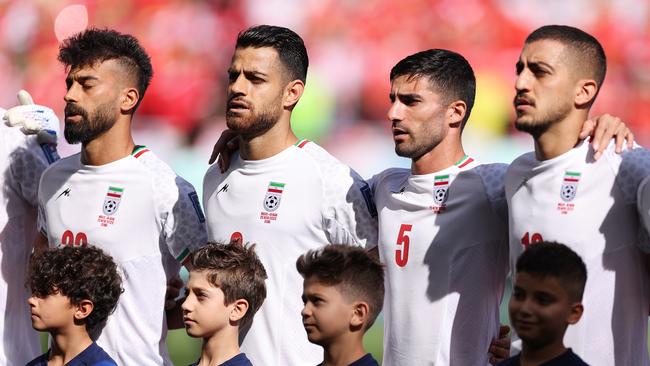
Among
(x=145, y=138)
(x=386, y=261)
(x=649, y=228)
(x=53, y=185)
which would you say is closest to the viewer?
(x=649, y=228)

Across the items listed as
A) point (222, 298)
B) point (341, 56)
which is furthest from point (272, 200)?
point (341, 56)

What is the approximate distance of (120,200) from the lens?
20.1 feet

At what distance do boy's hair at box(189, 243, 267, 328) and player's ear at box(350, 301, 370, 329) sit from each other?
0.58 meters

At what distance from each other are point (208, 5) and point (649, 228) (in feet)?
24.6

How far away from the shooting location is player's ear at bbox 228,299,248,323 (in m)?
5.57

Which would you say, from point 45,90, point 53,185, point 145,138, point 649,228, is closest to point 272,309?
point 53,185

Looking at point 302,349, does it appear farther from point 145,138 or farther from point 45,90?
point 45,90

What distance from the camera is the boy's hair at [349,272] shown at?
526cm

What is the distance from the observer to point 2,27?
1217cm

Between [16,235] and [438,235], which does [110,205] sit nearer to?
[16,235]

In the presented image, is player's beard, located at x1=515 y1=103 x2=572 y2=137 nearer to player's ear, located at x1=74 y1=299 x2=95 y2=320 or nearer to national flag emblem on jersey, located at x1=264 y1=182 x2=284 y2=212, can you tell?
national flag emblem on jersey, located at x1=264 y1=182 x2=284 y2=212

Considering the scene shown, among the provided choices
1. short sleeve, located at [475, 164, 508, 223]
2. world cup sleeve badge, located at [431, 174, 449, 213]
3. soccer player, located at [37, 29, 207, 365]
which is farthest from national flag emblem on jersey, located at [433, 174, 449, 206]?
soccer player, located at [37, 29, 207, 365]

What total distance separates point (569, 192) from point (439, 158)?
2.35 feet

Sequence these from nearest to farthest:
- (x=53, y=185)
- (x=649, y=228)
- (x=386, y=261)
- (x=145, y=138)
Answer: (x=649, y=228), (x=386, y=261), (x=53, y=185), (x=145, y=138)
